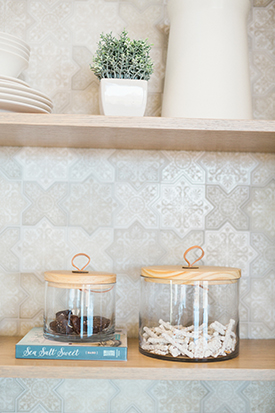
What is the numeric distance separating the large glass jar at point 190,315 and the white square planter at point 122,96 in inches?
15.3

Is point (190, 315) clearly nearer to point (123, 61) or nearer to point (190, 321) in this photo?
point (190, 321)

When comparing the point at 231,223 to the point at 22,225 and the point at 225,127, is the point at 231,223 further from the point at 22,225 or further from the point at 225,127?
the point at 22,225

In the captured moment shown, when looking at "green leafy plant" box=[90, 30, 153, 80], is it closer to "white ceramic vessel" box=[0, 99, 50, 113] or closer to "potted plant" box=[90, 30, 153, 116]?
"potted plant" box=[90, 30, 153, 116]

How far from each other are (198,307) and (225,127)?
422 mm

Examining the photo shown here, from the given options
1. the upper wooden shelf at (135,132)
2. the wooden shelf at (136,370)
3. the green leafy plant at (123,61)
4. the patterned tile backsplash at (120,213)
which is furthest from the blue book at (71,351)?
the green leafy plant at (123,61)

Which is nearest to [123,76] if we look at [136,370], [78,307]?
[78,307]

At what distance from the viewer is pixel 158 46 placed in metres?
1.25

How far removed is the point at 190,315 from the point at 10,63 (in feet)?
2.51

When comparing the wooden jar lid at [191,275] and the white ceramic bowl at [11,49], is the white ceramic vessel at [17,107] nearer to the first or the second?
the white ceramic bowl at [11,49]

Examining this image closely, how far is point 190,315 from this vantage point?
0.97m

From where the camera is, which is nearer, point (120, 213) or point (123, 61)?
point (123, 61)

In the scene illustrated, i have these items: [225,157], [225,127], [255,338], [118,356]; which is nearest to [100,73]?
[225,127]

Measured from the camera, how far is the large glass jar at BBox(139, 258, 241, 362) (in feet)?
3.08

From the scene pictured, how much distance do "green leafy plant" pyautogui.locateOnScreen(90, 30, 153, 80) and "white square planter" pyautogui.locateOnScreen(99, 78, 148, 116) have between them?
3 cm
